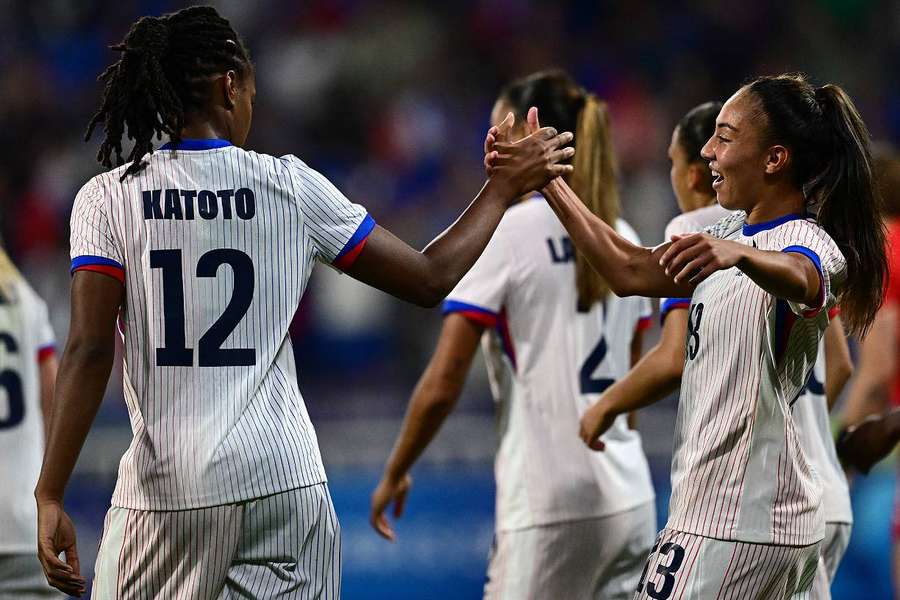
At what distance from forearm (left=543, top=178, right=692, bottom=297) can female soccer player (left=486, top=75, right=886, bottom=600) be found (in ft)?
0.52

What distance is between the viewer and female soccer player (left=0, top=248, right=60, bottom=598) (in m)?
4.21

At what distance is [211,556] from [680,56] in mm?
10584

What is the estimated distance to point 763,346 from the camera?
3.06m

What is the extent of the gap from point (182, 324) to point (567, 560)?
1.78 m

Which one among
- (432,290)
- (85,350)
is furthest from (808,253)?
(85,350)

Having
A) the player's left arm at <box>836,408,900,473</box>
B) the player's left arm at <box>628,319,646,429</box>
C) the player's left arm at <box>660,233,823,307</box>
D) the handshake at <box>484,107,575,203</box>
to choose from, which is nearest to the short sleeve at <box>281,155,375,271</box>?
the handshake at <box>484,107,575,203</box>

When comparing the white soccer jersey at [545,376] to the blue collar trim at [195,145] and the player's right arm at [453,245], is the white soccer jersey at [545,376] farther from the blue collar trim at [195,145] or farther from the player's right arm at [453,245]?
the blue collar trim at [195,145]

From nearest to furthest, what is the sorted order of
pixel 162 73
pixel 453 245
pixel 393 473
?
1. pixel 162 73
2. pixel 453 245
3. pixel 393 473

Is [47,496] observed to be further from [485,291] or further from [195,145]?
[485,291]

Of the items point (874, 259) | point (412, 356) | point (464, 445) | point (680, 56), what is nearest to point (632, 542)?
point (874, 259)

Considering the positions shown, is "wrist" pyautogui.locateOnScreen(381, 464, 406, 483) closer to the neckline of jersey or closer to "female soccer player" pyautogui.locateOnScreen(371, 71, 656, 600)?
"female soccer player" pyautogui.locateOnScreen(371, 71, 656, 600)

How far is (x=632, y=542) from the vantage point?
4273 mm

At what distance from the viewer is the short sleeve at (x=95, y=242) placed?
9.66 feet

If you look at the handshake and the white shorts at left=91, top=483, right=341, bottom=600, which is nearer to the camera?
the white shorts at left=91, top=483, right=341, bottom=600
